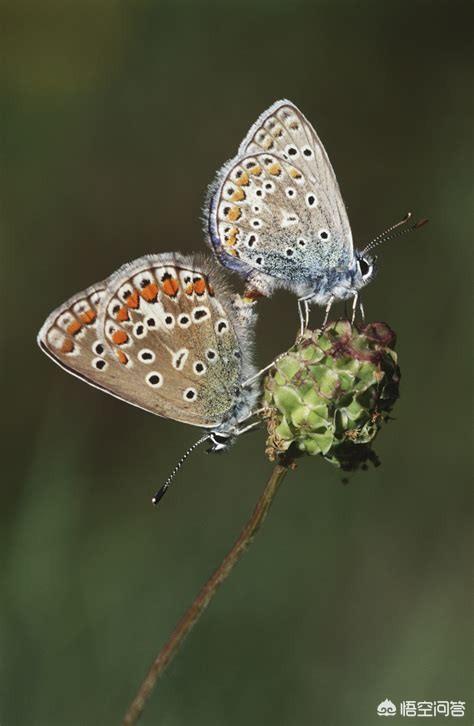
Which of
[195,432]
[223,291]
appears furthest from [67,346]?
[195,432]

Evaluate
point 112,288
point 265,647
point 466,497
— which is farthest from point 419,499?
point 112,288

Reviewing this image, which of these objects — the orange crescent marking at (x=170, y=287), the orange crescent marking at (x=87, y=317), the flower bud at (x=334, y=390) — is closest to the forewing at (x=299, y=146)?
the orange crescent marking at (x=170, y=287)

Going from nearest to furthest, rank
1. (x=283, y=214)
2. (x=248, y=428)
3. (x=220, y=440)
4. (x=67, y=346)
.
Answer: (x=67, y=346)
(x=248, y=428)
(x=220, y=440)
(x=283, y=214)

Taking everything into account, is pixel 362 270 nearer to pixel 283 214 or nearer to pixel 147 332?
pixel 283 214

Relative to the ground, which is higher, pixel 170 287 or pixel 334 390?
pixel 170 287

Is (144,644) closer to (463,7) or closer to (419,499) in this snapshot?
(419,499)
